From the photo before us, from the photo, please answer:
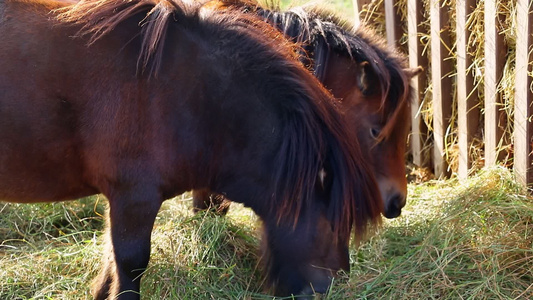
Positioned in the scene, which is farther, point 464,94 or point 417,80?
point 417,80

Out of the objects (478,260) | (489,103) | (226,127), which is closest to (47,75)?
(226,127)

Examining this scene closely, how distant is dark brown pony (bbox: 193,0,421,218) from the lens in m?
4.04

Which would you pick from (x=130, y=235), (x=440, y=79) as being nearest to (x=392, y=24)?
(x=440, y=79)

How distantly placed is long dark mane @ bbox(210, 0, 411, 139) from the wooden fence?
0.61m

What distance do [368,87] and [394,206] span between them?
0.70 metres

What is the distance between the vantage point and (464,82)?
185 inches

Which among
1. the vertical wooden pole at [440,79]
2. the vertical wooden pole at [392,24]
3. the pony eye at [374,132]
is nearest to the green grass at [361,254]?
the vertical wooden pole at [440,79]

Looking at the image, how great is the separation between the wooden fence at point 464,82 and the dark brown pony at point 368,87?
58cm

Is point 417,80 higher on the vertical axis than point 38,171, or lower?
lower

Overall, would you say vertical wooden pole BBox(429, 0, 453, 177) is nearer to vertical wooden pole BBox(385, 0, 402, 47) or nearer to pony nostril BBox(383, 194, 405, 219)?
vertical wooden pole BBox(385, 0, 402, 47)

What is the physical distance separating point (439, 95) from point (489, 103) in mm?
588

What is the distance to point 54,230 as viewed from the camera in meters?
4.70

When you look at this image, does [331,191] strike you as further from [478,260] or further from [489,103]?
[489,103]

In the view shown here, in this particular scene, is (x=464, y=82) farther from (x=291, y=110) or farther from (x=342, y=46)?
(x=291, y=110)
